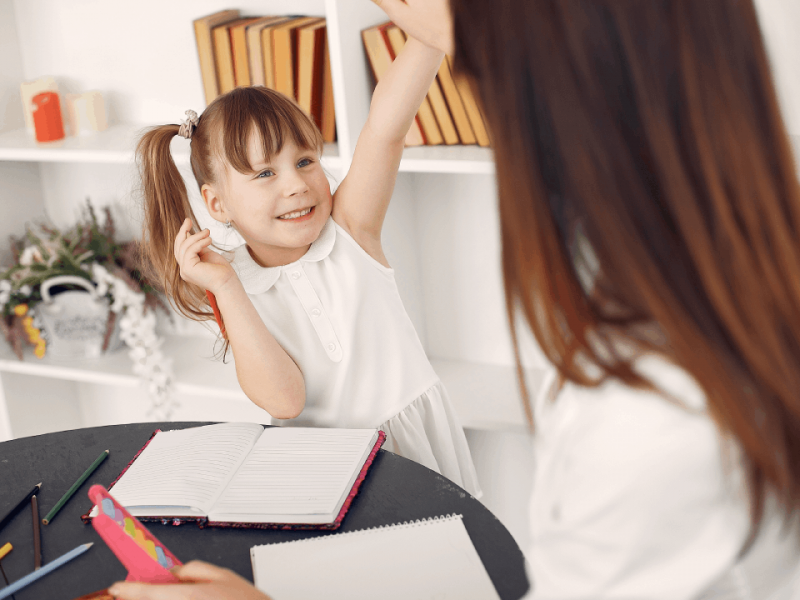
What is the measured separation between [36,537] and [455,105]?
103cm

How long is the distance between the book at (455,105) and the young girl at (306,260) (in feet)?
1.17

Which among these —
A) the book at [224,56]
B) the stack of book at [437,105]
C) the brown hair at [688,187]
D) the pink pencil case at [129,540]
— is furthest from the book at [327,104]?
the brown hair at [688,187]

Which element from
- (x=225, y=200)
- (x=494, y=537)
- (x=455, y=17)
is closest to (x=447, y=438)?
(x=494, y=537)

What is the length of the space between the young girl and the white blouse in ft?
2.29

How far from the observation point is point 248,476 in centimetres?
100

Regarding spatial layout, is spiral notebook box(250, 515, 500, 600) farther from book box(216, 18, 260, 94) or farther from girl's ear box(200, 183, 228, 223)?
book box(216, 18, 260, 94)

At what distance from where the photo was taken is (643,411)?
0.50 meters

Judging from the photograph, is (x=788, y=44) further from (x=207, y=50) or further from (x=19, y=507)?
(x=19, y=507)

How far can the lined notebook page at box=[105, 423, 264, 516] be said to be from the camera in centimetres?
94

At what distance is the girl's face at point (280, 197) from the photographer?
3.73 ft

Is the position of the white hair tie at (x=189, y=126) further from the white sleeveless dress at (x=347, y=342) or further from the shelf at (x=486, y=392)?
the shelf at (x=486, y=392)

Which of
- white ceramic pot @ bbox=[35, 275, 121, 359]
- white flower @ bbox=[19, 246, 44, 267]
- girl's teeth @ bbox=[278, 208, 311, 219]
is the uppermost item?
girl's teeth @ bbox=[278, 208, 311, 219]

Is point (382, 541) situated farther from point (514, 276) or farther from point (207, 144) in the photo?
point (207, 144)

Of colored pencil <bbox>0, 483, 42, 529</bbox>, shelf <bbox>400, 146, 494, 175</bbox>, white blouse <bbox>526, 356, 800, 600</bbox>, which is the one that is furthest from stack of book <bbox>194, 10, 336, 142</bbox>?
white blouse <bbox>526, 356, 800, 600</bbox>
